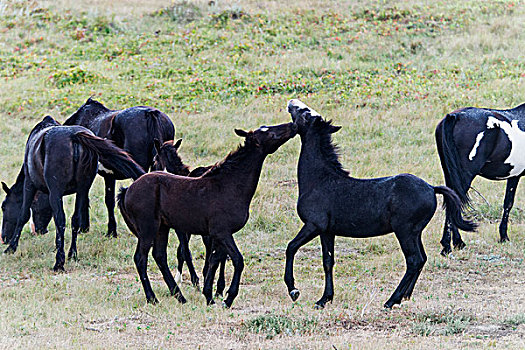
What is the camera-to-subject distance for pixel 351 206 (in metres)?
6.98

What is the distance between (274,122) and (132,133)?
6565 mm

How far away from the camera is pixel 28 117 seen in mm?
18234

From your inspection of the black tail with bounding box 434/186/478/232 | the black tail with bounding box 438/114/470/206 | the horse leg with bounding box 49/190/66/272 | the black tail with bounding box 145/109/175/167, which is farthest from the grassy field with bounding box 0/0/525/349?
the black tail with bounding box 145/109/175/167

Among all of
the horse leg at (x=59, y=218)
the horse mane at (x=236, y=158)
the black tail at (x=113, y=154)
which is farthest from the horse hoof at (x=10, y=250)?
the horse mane at (x=236, y=158)

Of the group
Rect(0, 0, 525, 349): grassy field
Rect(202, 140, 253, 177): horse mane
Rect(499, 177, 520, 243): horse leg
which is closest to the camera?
Rect(0, 0, 525, 349): grassy field

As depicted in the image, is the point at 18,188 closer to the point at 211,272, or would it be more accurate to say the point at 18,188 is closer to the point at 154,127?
the point at 154,127

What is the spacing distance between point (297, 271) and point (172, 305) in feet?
7.59

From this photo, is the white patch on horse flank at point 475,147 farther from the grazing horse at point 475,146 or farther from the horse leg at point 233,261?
the horse leg at point 233,261

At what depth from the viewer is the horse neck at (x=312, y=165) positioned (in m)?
7.29

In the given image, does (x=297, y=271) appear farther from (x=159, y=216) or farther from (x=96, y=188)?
(x=96, y=188)

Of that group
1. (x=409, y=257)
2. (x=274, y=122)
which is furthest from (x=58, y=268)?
(x=274, y=122)

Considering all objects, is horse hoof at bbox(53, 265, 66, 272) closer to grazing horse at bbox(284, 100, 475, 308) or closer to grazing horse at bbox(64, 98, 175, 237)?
grazing horse at bbox(64, 98, 175, 237)

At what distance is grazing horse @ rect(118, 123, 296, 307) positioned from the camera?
692cm

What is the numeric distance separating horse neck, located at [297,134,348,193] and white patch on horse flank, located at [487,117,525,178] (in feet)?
12.0
